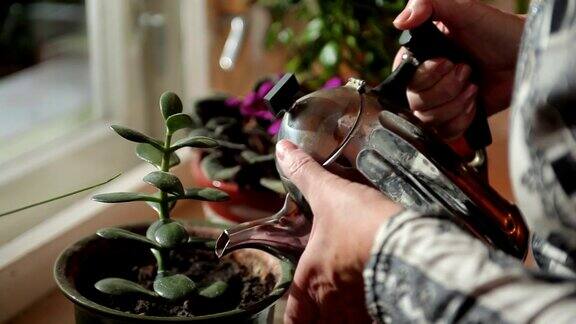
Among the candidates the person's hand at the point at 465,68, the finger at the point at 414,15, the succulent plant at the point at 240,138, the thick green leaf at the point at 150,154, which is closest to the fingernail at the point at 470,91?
the person's hand at the point at 465,68

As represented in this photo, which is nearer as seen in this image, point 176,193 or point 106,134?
point 176,193

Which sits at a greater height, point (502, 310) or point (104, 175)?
point (502, 310)

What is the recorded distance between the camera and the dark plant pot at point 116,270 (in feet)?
1.80

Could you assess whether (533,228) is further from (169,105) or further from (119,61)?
(119,61)

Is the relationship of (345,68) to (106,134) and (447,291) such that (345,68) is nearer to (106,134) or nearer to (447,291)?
(106,134)

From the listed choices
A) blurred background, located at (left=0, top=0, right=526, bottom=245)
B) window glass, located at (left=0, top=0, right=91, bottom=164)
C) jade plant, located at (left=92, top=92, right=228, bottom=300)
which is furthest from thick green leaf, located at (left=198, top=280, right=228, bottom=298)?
window glass, located at (left=0, top=0, right=91, bottom=164)

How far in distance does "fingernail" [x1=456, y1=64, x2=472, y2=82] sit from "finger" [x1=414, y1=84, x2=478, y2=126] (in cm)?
1

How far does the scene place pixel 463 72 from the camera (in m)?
0.76

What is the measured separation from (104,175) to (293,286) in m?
0.54

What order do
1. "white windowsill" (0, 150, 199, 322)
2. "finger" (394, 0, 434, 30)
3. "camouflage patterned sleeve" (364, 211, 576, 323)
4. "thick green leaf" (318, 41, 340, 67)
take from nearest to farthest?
"camouflage patterned sleeve" (364, 211, 576, 323)
"finger" (394, 0, 434, 30)
"white windowsill" (0, 150, 199, 322)
"thick green leaf" (318, 41, 340, 67)

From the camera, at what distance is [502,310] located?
1.40 ft

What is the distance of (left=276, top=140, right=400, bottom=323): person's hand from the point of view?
1.68ft

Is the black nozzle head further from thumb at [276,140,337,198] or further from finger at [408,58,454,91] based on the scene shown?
Result: finger at [408,58,454,91]

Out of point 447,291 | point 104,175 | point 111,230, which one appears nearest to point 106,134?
point 104,175
